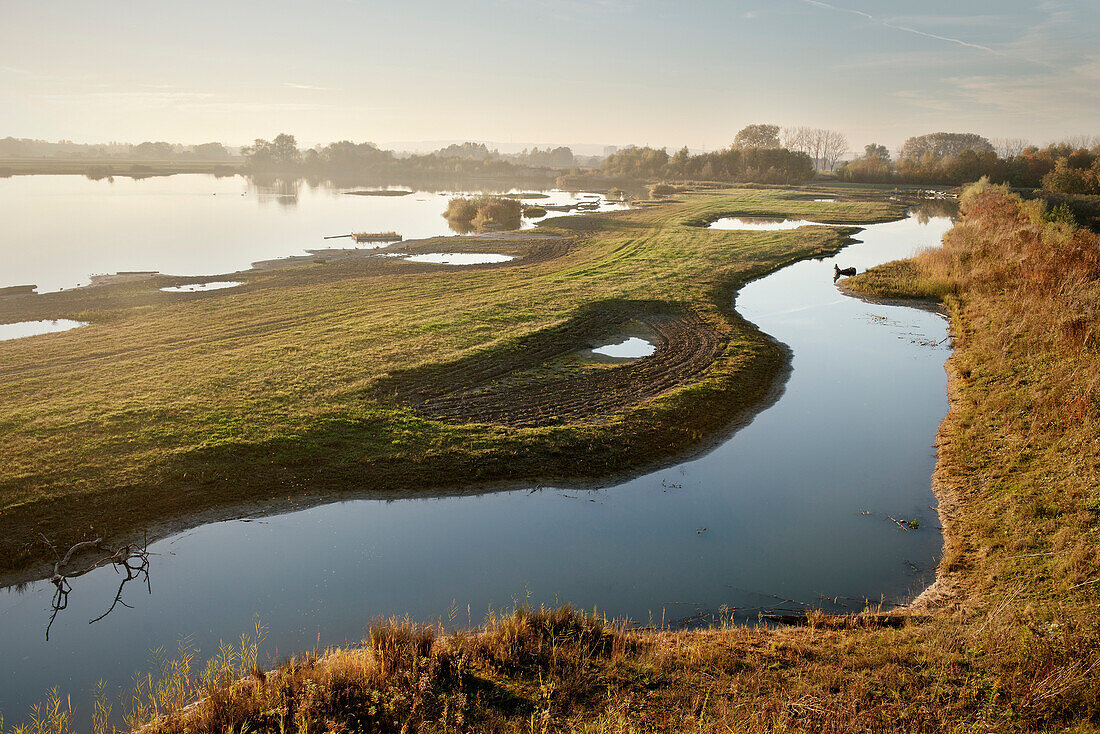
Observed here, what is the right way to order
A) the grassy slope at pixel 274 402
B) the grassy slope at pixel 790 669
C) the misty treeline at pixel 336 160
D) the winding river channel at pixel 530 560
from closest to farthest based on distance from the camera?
1. the grassy slope at pixel 790 669
2. the winding river channel at pixel 530 560
3. the grassy slope at pixel 274 402
4. the misty treeline at pixel 336 160

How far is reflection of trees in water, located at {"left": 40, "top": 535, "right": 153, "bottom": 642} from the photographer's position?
30.6 ft

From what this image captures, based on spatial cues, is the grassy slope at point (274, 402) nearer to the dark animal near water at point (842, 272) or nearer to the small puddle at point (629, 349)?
the small puddle at point (629, 349)

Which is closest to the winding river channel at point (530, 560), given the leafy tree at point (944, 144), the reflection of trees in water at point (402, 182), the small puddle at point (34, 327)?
the small puddle at point (34, 327)

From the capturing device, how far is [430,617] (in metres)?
8.99

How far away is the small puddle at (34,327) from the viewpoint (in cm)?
2173

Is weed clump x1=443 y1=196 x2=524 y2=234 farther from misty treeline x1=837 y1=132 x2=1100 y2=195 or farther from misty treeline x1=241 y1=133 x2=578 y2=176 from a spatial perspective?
misty treeline x1=241 y1=133 x2=578 y2=176

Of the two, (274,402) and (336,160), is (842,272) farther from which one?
(336,160)

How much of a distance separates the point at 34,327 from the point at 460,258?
21228 millimetres

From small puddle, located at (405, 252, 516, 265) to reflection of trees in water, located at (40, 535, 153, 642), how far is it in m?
27.3

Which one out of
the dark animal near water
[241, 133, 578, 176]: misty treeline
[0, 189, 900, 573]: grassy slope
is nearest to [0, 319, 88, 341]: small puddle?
[0, 189, 900, 573]: grassy slope

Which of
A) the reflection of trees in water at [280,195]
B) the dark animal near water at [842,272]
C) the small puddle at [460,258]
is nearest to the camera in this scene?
the dark animal near water at [842,272]

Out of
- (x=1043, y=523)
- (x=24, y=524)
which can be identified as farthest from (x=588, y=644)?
(x=24, y=524)

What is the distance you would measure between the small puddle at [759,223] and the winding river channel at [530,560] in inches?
1564

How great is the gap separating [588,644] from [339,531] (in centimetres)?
548
